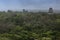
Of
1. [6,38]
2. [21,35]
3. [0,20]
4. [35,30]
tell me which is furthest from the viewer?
[0,20]

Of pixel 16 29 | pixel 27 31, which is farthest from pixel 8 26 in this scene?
pixel 27 31

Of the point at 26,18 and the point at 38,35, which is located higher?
the point at 26,18

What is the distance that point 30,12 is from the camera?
5.65 m

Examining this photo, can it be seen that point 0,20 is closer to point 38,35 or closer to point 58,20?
point 38,35

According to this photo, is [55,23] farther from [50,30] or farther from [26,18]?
[26,18]

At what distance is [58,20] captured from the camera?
489 cm

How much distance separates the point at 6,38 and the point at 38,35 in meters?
0.99

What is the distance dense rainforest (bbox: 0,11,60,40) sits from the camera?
435cm

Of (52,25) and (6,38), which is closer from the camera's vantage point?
(6,38)

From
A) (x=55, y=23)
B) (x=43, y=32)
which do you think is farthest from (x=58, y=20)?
(x=43, y=32)

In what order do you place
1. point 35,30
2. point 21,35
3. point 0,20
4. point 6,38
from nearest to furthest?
point 6,38 → point 21,35 → point 35,30 → point 0,20

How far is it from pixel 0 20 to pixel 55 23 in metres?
1.96

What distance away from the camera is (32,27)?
4.81 meters

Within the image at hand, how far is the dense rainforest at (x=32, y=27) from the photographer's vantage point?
14.3ft
